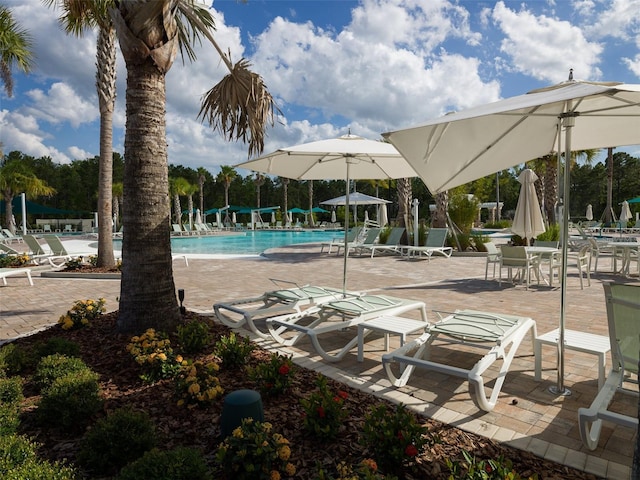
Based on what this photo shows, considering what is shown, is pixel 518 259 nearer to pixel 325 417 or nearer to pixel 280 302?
pixel 280 302

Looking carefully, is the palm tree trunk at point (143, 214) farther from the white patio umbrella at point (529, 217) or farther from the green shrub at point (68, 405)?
the white patio umbrella at point (529, 217)

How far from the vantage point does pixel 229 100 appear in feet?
18.0

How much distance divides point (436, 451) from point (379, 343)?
221cm

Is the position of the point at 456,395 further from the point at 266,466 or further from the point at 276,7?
the point at 276,7

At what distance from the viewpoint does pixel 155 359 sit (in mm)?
3354

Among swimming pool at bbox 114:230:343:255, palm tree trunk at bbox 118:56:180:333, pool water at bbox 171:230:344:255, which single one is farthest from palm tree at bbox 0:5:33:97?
palm tree trunk at bbox 118:56:180:333

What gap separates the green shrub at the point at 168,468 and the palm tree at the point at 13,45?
1679cm

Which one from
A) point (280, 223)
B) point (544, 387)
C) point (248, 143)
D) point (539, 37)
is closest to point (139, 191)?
point (248, 143)

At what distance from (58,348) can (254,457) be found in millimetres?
2625

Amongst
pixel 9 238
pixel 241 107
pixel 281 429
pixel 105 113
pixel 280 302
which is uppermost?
pixel 105 113

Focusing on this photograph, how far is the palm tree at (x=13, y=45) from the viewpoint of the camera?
13484 mm

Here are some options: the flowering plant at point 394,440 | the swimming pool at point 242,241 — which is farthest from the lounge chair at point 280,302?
the swimming pool at point 242,241

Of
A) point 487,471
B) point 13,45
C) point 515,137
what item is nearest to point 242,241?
point 13,45

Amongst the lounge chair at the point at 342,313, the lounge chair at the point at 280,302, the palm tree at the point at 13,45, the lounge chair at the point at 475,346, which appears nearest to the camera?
the lounge chair at the point at 475,346
